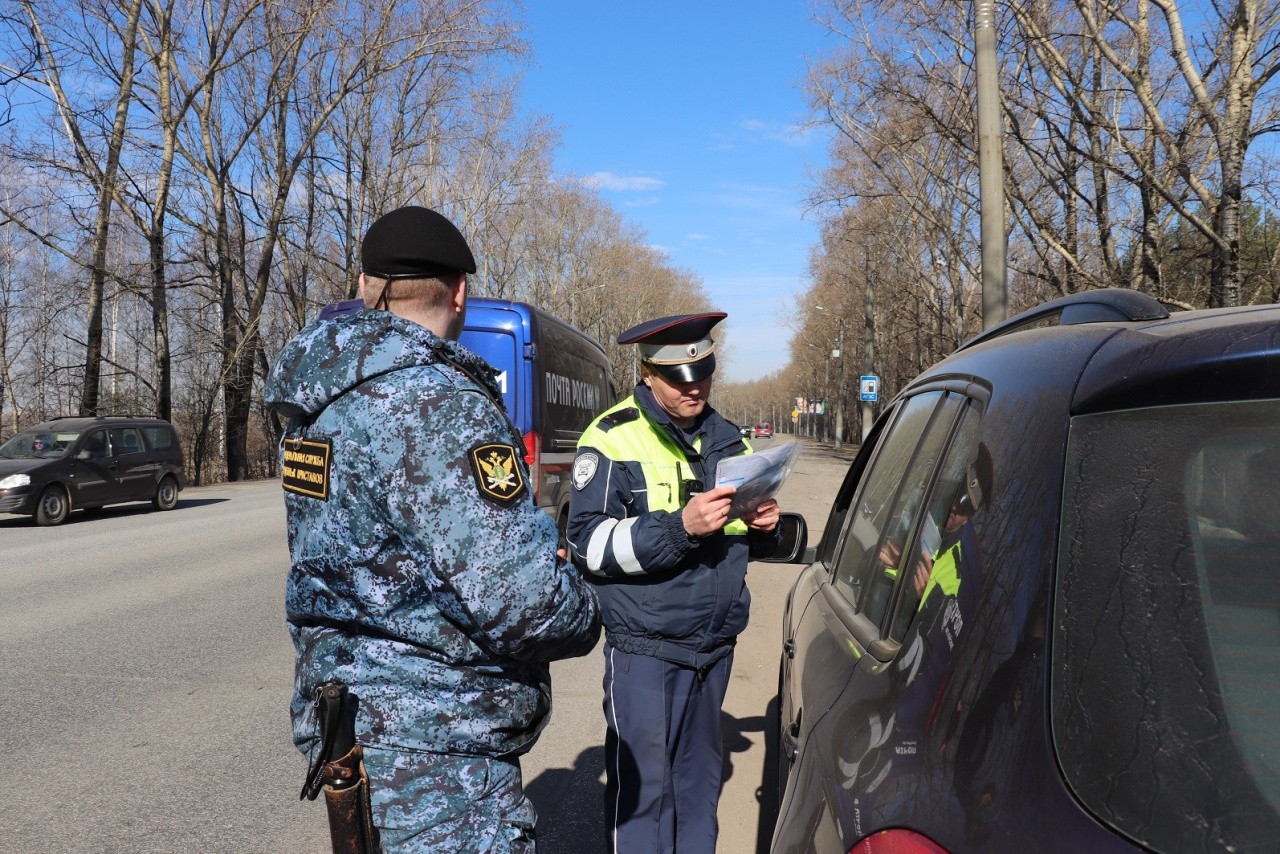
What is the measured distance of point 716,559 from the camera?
9.57 feet

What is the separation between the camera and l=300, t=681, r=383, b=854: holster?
165 centimetres

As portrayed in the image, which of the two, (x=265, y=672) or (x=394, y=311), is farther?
(x=265, y=672)

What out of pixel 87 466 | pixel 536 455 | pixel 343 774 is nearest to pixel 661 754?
pixel 343 774

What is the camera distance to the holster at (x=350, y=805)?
1670 mm

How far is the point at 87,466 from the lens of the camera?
1532 cm

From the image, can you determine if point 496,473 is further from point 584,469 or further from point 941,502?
point 584,469

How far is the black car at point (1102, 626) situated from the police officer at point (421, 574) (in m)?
0.62

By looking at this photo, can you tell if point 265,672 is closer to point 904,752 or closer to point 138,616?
point 138,616

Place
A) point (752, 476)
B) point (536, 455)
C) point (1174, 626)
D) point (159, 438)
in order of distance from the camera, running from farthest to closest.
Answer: point (159, 438)
point (536, 455)
point (752, 476)
point (1174, 626)

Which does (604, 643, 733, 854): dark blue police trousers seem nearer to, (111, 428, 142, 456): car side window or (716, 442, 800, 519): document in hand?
(716, 442, 800, 519): document in hand

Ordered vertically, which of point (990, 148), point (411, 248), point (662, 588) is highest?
point (990, 148)

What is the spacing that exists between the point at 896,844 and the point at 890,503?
1.17 meters

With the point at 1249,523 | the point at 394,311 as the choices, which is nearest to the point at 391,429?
the point at 394,311

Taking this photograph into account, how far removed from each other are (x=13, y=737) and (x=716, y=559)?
3948 millimetres
